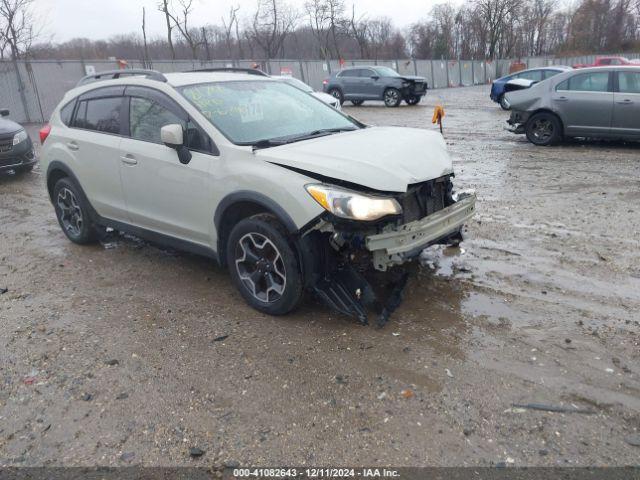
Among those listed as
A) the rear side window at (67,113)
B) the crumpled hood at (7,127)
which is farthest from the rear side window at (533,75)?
the rear side window at (67,113)

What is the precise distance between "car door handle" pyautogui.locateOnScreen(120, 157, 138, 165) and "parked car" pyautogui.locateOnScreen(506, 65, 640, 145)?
9269 millimetres

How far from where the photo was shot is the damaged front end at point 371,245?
11.5ft

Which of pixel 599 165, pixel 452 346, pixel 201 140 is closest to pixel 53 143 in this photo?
pixel 201 140

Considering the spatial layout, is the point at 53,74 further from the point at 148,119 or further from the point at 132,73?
the point at 148,119

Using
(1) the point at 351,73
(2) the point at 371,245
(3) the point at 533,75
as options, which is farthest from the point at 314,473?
(1) the point at 351,73

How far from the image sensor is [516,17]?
69.3 metres

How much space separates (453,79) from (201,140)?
1792 inches

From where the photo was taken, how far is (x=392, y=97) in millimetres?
22938

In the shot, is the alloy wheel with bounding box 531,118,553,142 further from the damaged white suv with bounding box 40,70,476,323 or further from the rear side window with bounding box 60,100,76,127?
the rear side window with bounding box 60,100,76,127

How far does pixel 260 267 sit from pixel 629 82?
371 inches

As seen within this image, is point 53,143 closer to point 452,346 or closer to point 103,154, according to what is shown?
point 103,154

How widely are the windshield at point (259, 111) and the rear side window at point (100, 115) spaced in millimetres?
1001

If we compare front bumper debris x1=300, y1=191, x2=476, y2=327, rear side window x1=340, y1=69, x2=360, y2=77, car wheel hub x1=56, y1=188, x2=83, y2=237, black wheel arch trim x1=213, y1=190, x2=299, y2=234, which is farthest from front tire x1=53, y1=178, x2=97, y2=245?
rear side window x1=340, y1=69, x2=360, y2=77

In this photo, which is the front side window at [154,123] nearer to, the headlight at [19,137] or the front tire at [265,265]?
the front tire at [265,265]
